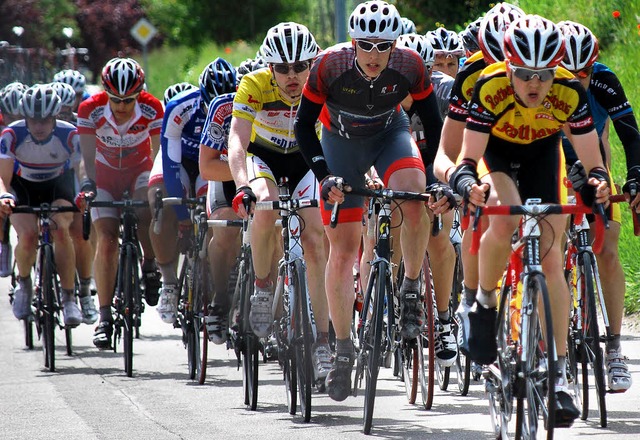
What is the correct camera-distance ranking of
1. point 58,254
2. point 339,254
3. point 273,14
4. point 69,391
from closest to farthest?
point 339,254 → point 69,391 → point 58,254 → point 273,14

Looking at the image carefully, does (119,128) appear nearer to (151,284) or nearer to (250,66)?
(151,284)

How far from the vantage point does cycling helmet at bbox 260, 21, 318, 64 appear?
8.55 meters

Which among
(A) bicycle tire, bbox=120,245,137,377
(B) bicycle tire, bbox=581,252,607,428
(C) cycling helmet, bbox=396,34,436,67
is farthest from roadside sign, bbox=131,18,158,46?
(B) bicycle tire, bbox=581,252,607,428

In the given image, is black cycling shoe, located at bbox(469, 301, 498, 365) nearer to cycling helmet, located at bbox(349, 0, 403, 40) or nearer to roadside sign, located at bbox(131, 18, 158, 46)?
cycling helmet, located at bbox(349, 0, 403, 40)

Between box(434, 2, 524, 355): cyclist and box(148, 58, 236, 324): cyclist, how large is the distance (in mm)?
2915

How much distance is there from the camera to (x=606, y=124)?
825 centimetres

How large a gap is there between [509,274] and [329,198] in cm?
119

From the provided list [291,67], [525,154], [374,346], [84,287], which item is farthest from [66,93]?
[525,154]

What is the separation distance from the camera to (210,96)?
10.6 meters

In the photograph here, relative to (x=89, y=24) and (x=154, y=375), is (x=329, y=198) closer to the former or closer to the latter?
(x=154, y=375)

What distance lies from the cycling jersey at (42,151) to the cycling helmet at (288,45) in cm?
399

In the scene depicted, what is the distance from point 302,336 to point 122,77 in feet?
13.2

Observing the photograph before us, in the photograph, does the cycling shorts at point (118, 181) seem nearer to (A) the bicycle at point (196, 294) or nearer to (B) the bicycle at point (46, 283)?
(B) the bicycle at point (46, 283)

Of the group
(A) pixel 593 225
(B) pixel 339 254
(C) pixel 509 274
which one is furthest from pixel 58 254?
(C) pixel 509 274
